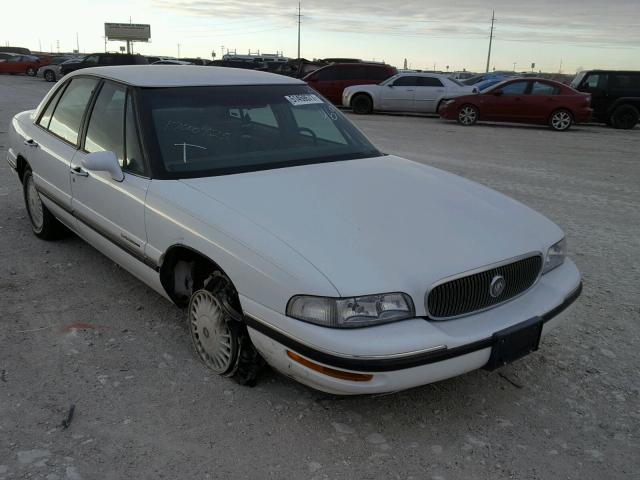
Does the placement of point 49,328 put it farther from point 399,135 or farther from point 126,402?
point 399,135

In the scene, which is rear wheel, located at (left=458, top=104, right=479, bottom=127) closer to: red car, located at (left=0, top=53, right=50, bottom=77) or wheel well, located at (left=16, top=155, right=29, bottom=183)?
wheel well, located at (left=16, top=155, right=29, bottom=183)

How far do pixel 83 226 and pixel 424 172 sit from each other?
2360 millimetres

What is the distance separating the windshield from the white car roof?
0.06 metres

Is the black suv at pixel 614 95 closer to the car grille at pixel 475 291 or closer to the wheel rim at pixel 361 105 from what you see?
the wheel rim at pixel 361 105

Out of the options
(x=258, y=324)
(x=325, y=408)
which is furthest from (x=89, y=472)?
(x=325, y=408)

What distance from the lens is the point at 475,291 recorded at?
2584 mm

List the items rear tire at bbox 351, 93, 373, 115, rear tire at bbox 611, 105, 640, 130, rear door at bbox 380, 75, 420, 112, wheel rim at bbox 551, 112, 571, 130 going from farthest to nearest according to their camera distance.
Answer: rear tire at bbox 351, 93, 373, 115
rear door at bbox 380, 75, 420, 112
rear tire at bbox 611, 105, 640, 130
wheel rim at bbox 551, 112, 571, 130

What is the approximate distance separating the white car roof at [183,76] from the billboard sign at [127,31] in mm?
68285

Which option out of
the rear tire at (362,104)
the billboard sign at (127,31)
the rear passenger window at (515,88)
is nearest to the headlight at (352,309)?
the rear passenger window at (515,88)

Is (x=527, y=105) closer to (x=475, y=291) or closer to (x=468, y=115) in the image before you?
(x=468, y=115)

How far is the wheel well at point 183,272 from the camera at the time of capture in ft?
9.89

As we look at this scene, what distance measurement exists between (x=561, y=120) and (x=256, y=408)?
15.2 meters

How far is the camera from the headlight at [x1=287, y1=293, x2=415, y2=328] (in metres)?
2.34

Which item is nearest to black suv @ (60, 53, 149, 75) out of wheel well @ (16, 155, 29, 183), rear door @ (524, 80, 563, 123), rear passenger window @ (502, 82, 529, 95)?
rear passenger window @ (502, 82, 529, 95)
